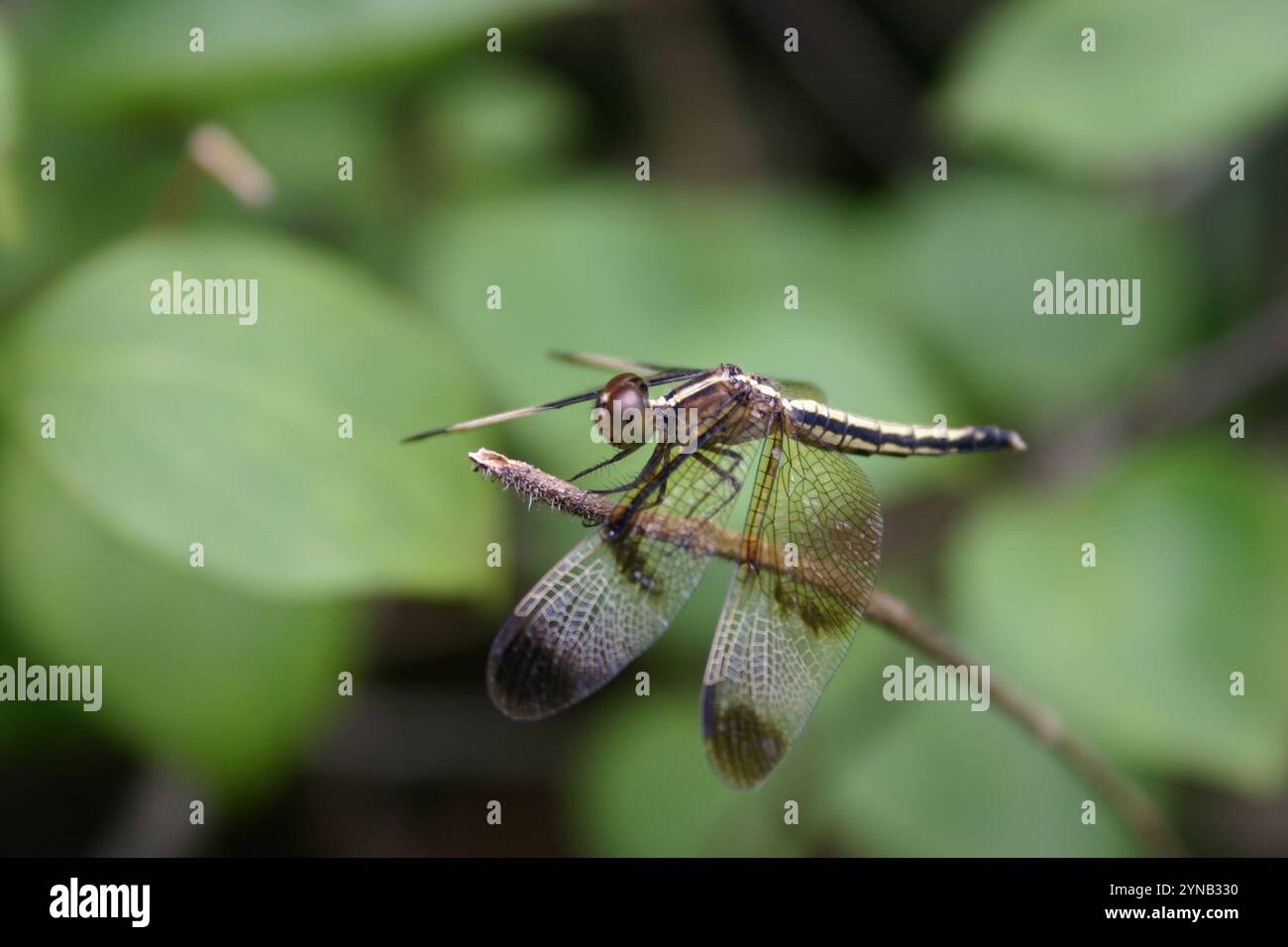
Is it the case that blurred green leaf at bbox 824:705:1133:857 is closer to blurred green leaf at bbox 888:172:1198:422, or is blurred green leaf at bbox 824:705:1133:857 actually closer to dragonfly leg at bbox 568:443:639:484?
blurred green leaf at bbox 888:172:1198:422

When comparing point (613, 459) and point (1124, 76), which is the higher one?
point (1124, 76)

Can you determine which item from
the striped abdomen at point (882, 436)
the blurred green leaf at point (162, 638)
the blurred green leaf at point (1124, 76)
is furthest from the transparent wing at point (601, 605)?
the blurred green leaf at point (1124, 76)

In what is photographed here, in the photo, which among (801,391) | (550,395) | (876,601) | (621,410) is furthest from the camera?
(550,395)

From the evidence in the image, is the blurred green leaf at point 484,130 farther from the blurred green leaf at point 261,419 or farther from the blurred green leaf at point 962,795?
the blurred green leaf at point 962,795

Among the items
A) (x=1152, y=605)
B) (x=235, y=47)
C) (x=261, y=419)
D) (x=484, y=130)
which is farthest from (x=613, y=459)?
(x=484, y=130)

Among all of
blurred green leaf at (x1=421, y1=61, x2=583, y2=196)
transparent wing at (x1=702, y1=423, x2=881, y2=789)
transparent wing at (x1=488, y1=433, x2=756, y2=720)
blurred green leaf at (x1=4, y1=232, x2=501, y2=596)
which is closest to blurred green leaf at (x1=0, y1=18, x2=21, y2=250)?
blurred green leaf at (x1=4, y1=232, x2=501, y2=596)

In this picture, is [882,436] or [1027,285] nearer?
[882,436]

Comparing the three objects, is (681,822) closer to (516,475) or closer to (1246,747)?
(1246,747)

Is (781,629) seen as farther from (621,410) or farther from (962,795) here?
(962,795)
